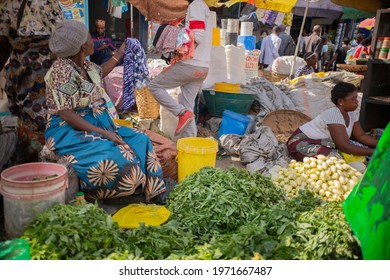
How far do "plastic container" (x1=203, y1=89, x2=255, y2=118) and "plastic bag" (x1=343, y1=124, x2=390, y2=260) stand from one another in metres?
3.80

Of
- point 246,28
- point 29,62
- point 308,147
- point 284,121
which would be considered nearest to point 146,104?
point 284,121

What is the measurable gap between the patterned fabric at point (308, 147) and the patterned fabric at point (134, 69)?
209 cm

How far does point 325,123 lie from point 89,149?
2463 millimetres

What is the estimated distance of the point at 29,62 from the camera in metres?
3.11

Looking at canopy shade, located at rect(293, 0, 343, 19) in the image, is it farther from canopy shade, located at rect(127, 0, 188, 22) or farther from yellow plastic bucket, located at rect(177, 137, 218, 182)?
yellow plastic bucket, located at rect(177, 137, 218, 182)

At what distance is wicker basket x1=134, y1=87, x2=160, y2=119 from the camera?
209 inches

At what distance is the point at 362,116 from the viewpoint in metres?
4.88

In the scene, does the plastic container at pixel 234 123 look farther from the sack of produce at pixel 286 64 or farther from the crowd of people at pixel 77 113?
the sack of produce at pixel 286 64

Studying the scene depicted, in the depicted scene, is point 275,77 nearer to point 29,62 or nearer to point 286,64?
point 286,64

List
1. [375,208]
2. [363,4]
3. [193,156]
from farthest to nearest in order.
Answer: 1. [363,4]
2. [193,156]
3. [375,208]

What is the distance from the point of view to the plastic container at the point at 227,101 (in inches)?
209

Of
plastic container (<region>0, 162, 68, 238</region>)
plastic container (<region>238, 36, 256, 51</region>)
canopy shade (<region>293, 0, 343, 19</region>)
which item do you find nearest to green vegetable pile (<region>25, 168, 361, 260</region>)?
plastic container (<region>0, 162, 68, 238</region>)

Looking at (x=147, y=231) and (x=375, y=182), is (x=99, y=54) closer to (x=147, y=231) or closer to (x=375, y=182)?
(x=147, y=231)

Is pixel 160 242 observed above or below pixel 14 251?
below
